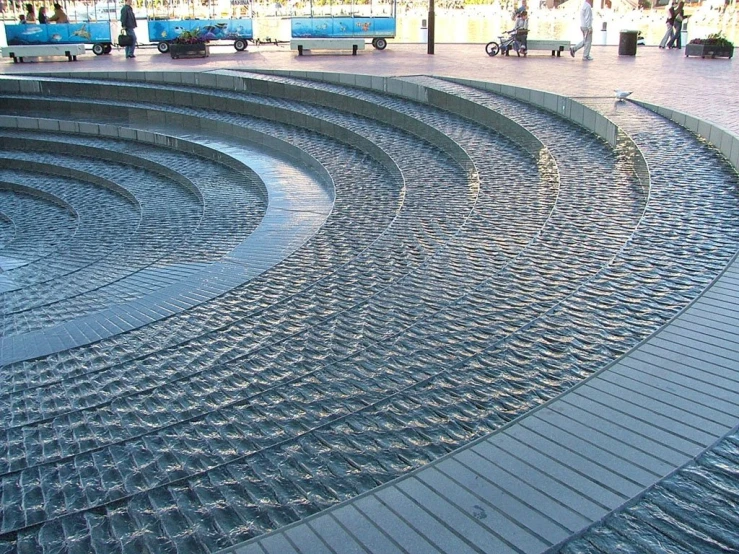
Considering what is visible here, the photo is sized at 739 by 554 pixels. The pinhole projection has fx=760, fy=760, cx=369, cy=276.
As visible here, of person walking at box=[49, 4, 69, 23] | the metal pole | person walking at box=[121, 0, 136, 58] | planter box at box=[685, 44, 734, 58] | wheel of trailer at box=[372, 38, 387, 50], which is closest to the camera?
planter box at box=[685, 44, 734, 58]

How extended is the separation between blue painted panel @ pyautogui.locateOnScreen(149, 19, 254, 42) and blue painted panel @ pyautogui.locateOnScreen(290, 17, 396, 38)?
155cm

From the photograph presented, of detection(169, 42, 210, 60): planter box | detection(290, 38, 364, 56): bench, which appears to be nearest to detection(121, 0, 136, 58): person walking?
detection(169, 42, 210, 60): planter box

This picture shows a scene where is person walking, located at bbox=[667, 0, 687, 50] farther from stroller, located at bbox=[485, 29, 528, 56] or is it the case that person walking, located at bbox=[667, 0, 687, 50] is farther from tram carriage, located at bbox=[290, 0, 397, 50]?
tram carriage, located at bbox=[290, 0, 397, 50]

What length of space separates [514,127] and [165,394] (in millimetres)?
7204

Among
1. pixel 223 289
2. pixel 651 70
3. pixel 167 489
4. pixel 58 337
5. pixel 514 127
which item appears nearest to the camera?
pixel 167 489

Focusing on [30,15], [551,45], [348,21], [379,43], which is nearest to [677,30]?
[551,45]

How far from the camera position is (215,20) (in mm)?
22219

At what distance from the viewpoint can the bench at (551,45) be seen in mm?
19766

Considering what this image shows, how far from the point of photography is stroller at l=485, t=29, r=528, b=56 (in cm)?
1956

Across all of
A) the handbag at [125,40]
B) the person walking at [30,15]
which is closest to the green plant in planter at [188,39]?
the handbag at [125,40]

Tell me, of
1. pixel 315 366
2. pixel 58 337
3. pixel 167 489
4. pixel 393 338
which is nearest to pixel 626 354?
pixel 393 338

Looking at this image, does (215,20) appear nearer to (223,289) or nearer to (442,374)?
(223,289)

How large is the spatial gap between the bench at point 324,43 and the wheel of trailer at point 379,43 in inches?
28.4

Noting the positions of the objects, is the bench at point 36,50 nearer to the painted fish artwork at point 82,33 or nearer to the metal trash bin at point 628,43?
the painted fish artwork at point 82,33
